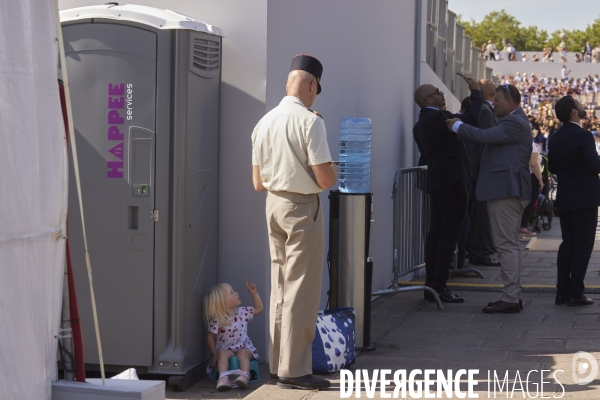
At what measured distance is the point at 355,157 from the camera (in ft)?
21.6

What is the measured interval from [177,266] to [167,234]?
0.22 metres

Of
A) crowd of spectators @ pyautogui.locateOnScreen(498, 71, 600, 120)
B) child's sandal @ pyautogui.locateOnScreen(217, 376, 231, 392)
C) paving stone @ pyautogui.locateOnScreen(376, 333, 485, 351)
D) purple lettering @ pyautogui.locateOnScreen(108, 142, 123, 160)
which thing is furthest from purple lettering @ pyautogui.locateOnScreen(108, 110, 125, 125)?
crowd of spectators @ pyautogui.locateOnScreen(498, 71, 600, 120)

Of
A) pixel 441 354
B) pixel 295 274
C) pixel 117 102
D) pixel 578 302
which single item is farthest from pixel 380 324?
pixel 117 102

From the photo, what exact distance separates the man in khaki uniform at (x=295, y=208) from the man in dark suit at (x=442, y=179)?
3010 millimetres

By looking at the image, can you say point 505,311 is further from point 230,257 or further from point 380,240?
point 230,257

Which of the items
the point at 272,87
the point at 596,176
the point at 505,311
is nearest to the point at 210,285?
the point at 272,87

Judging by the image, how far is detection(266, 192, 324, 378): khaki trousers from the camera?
5016mm

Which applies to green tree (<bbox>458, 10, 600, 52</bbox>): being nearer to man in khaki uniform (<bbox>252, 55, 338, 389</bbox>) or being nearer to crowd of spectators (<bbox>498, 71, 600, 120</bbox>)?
crowd of spectators (<bbox>498, 71, 600, 120</bbox>)

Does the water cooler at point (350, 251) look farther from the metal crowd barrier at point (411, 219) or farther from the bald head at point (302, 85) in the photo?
the metal crowd barrier at point (411, 219)

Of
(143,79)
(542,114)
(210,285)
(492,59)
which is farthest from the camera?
(492,59)

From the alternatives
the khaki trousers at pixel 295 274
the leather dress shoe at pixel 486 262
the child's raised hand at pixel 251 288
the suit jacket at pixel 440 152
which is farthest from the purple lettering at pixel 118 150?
the leather dress shoe at pixel 486 262

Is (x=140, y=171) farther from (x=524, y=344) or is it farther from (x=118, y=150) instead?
(x=524, y=344)

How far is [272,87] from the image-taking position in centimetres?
593

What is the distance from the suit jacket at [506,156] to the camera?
733 centimetres
